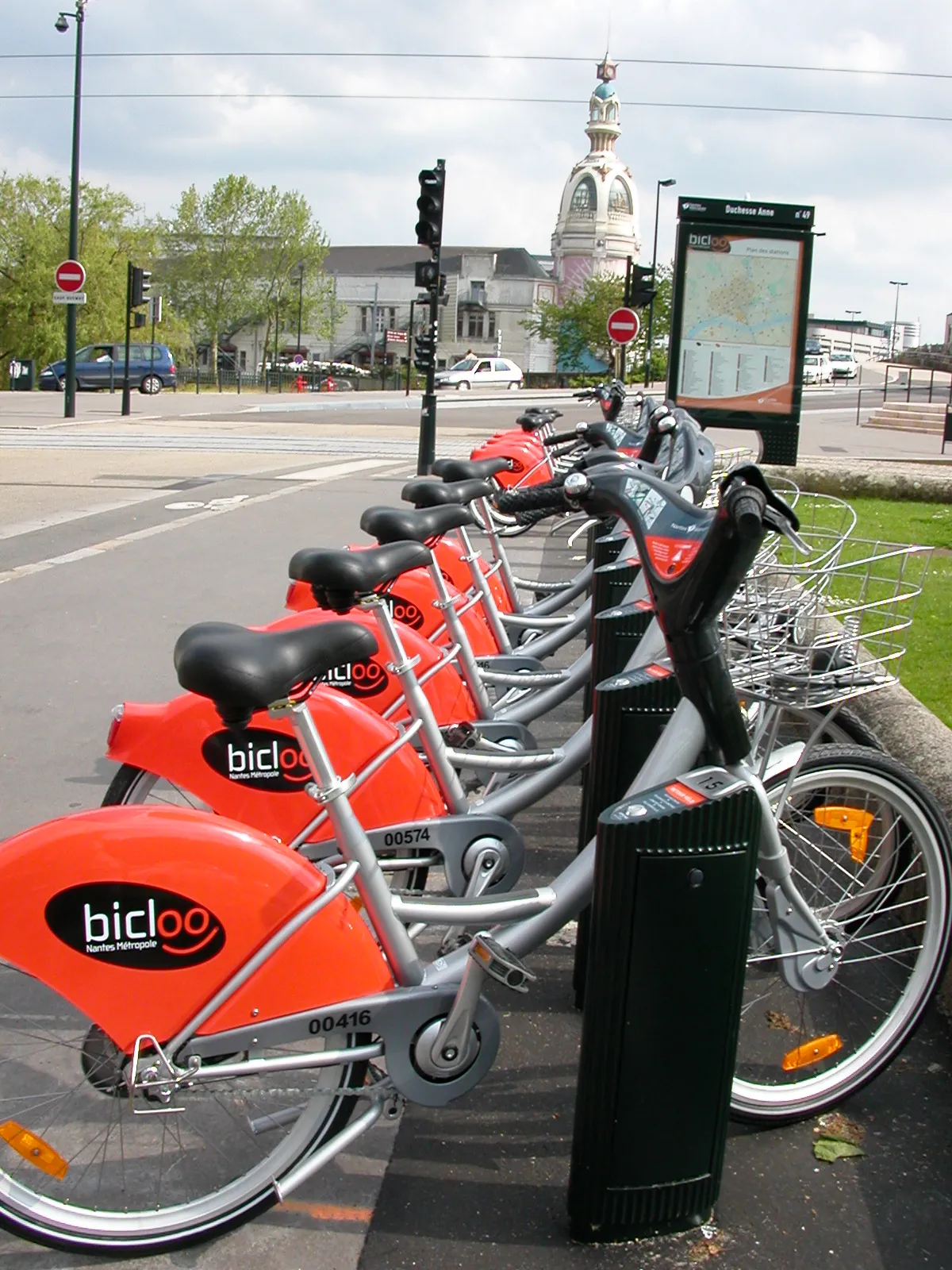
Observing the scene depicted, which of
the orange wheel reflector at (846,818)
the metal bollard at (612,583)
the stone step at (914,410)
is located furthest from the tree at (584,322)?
the orange wheel reflector at (846,818)

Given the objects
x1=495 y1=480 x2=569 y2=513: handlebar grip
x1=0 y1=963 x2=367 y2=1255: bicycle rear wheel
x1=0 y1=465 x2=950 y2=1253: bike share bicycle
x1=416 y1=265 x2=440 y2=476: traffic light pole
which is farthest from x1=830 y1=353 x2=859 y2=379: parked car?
x1=0 y1=963 x2=367 y2=1255: bicycle rear wheel

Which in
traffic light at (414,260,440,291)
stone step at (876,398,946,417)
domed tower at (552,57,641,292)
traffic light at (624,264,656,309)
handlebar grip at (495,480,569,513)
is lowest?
handlebar grip at (495,480,569,513)

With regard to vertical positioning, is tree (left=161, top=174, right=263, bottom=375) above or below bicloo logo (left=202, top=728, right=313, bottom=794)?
above

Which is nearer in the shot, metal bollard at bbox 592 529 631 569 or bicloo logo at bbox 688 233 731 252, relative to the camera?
metal bollard at bbox 592 529 631 569

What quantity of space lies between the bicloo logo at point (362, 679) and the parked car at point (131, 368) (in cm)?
3740

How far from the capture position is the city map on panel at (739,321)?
32.5 feet

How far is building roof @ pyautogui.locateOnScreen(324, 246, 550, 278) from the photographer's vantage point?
118312 millimetres

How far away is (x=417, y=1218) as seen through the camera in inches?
100

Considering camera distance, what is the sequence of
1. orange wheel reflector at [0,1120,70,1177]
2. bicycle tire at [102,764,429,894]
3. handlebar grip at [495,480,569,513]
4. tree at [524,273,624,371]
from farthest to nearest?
tree at [524,273,624,371], handlebar grip at [495,480,569,513], bicycle tire at [102,764,429,894], orange wheel reflector at [0,1120,70,1177]

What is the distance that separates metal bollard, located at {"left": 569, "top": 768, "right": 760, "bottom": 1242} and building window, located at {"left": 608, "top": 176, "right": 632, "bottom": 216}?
12986cm

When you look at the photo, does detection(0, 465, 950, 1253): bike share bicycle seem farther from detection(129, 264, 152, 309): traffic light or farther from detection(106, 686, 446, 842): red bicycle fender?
detection(129, 264, 152, 309): traffic light

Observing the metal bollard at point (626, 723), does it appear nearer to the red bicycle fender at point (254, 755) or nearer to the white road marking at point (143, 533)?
the red bicycle fender at point (254, 755)

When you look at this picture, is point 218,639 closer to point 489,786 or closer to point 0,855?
point 0,855

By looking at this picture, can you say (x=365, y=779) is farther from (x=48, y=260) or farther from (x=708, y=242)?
(x=48, y=260)
